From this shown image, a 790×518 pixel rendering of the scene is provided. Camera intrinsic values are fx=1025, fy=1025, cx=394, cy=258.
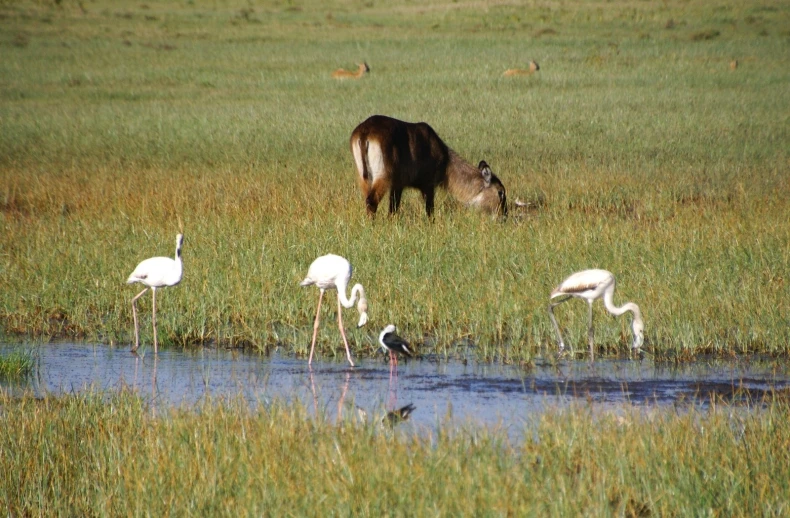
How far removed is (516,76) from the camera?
27062 mm

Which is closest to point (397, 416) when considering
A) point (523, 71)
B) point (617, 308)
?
point (617, 308)

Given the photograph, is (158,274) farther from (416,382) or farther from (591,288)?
(591,288)

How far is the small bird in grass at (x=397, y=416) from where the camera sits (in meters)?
5.30

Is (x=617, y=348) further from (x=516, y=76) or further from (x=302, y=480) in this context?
(x=516, y=76)

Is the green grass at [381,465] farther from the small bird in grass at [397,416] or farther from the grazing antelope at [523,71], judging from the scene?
the grazing antelope at [523,71]

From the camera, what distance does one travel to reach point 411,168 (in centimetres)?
1185

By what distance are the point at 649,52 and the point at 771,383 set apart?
26215 millimetres

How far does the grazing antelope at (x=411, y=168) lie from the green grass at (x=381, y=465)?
6259 mm

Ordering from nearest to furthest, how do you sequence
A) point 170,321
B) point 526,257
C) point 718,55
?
point 170,321, point 526,257, point 718,55

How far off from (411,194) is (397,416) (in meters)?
9.31

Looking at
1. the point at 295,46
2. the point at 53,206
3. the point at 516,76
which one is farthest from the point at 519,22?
the point at 53,206

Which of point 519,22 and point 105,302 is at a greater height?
point 519,22

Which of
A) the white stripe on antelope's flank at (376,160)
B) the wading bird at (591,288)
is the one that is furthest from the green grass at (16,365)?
the white stripe on antelope's flank at (376,160)

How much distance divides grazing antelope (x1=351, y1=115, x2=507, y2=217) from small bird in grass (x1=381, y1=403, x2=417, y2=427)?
563 centimetres
